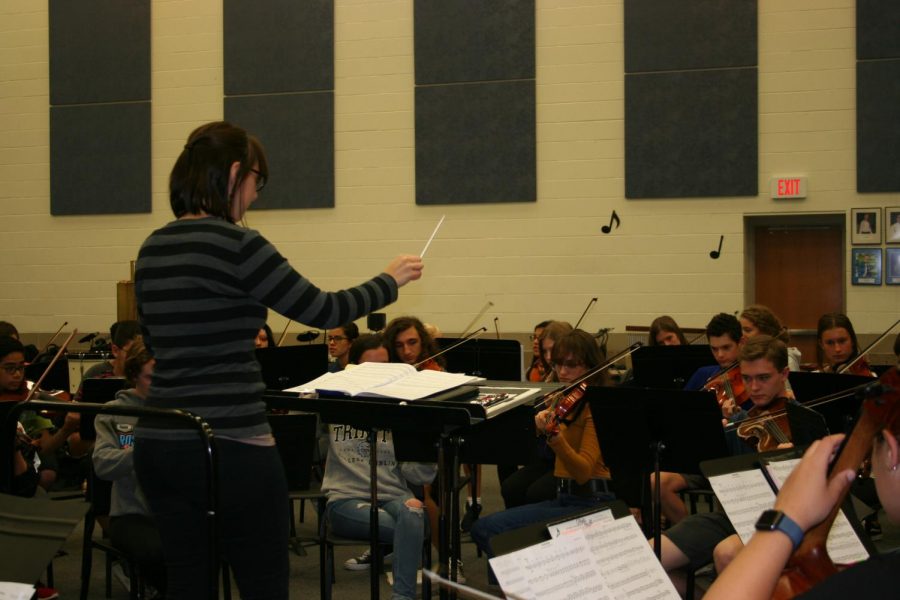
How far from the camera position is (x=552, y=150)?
828 cm

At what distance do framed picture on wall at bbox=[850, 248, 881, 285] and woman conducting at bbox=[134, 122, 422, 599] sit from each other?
6768 millimetres

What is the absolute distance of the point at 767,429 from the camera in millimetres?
3881

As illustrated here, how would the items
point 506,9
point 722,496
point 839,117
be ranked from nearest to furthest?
point 722,496 < point 839,117 < point 506,9

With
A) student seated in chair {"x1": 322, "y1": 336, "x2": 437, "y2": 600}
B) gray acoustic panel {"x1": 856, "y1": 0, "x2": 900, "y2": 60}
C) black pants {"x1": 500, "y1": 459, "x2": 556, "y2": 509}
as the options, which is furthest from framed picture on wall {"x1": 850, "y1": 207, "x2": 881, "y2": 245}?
student seated in chair {"x1": 322, "y1": 336, "x2": 437, "y2": 600}

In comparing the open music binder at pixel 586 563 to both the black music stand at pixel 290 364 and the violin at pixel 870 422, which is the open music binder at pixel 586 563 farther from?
the black music stand at pixel 290 364

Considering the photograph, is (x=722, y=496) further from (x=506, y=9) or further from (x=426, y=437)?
(x=506, y=9)

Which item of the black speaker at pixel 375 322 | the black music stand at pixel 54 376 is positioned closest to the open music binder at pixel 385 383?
the black music stand at pixel 54 376

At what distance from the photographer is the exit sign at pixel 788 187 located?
309 inches

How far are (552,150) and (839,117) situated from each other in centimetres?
238

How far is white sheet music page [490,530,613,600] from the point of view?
170 centimetres

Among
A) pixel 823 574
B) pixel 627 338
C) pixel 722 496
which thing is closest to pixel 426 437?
pixel 722 496

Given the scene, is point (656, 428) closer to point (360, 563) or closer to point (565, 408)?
point (565, 408)

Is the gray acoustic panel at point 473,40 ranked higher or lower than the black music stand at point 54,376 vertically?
higher

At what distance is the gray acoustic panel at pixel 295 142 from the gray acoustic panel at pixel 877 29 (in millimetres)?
4550
